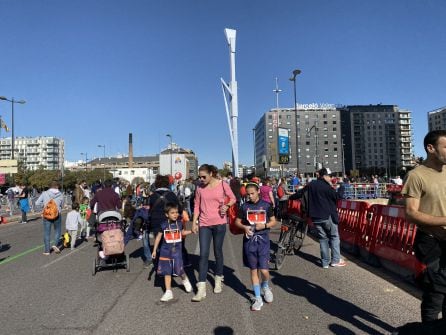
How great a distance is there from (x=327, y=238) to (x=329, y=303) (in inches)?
100

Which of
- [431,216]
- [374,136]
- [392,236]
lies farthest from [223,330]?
[374,136]

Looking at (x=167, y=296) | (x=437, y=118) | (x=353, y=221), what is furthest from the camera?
(x=437, y=118)

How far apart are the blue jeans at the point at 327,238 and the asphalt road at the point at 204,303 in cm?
29

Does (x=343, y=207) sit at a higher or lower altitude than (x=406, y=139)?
lower

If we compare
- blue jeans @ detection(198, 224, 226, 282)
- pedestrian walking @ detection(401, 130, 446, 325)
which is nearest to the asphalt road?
blue jeans @ detection(198, 224, 226, 282)

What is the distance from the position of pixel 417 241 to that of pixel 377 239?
15.7ft

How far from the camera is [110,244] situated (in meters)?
7.59

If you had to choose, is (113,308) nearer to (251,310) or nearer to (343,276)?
(251,310)

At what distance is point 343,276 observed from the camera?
7035 millimetres

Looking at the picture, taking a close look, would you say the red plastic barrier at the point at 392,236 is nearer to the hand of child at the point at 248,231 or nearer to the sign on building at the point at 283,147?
the hand of child at the point at 248,231

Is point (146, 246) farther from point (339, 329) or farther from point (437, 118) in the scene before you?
point (437, 118)

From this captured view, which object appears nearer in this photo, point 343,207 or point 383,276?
point 383,276

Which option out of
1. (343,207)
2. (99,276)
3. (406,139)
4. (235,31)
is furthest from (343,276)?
(406,139)

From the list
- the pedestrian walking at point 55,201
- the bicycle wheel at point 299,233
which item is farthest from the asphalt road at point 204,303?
the pedestrian walking at point 55,201
